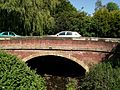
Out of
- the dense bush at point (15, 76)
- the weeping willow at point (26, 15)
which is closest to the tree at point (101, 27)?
the weeping willow at point (26, 15)

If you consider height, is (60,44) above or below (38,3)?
below

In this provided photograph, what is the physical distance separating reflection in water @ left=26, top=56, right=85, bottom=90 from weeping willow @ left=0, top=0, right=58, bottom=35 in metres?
2.97

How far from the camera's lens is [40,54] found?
1201 inches

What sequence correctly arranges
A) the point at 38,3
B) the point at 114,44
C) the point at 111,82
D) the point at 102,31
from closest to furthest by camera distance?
the point at 111,82, the point at 114,44, the point at 38,3, the point at 102,31

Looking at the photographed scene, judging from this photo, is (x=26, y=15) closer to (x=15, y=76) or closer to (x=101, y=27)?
(x=101, y=27)

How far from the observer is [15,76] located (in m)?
14.8

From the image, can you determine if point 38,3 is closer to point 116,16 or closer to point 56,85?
point 56,85

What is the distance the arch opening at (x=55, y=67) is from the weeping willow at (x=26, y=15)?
9.53 ft

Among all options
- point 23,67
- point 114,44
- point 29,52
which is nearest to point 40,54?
point 29,52

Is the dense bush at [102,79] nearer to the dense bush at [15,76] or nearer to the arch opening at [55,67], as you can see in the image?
the dense bush at [15,76]

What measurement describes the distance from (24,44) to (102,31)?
1704cm

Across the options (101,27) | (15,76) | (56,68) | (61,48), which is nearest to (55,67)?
(56,68)

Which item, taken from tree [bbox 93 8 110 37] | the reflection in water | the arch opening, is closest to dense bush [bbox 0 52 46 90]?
the reflection in water

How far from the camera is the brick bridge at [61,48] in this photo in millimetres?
29766
